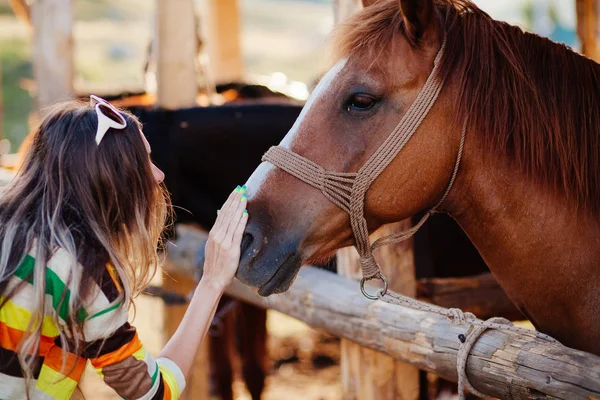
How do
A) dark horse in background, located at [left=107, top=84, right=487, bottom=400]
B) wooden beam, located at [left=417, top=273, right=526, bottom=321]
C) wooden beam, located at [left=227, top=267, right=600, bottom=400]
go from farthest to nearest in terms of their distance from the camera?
dark horse in background, located at [left=107, top=84, right=487, bottom=400] < wooden beam, located at [left=417, top=273, right=526, bottom=321] < wooden beam, located at [left=227, top=267, right=600, bottom=400]

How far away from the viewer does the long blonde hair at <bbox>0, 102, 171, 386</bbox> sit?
4.35ft

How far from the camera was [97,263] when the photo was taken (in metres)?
1.37

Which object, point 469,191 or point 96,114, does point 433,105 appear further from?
point 96,114

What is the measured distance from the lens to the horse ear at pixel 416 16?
1.57 m

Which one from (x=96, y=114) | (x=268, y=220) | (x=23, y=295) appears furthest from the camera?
(x=268, y=220)

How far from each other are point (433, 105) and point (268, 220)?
1.69 feet

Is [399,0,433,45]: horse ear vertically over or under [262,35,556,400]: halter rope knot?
over

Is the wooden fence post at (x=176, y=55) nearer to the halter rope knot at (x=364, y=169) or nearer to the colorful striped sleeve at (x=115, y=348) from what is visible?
the halter rope knot at (x=364, y=169)

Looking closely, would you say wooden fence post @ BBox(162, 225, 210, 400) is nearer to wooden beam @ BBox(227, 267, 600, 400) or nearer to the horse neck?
wooden beam @ BBox(227, 267, 600, 400)

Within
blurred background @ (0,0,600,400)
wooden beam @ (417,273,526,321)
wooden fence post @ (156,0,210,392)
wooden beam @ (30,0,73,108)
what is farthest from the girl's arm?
wooden beam @ (30,0,73,108)

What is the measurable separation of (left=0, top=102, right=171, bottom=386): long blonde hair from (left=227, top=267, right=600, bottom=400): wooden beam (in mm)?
789

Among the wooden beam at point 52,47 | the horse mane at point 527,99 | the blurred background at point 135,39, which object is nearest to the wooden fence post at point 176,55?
the wooden beam at point 52,47

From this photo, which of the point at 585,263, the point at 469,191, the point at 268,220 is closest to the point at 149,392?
the point at 268,220

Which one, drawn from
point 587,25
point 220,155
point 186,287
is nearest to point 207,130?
point 220,155
